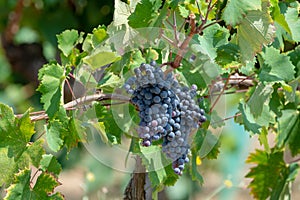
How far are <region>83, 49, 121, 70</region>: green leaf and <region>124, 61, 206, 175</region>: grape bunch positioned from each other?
2.1 inches

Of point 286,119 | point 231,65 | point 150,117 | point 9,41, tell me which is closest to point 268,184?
point 286,119

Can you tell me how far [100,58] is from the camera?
4.05ft

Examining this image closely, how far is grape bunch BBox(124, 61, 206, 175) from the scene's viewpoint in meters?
1.24

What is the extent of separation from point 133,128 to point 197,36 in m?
0.21

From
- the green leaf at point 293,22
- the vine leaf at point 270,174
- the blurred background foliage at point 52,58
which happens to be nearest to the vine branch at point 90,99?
the green leaf at point 293,22

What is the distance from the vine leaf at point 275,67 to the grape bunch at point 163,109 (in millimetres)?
165

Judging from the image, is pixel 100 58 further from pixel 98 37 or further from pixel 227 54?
pixel 227 54

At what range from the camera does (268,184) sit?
6.16 ft

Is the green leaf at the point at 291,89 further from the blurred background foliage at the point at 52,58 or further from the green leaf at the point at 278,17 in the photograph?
the blurred background foliage at the point at 52,58

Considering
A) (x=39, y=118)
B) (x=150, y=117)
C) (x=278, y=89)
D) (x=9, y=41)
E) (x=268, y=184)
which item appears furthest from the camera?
(x=9, y=41)

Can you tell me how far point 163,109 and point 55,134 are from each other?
0.66 feet

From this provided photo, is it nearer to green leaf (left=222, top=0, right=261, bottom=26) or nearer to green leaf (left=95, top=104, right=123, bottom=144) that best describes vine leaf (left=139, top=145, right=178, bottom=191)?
green leaf (left=95, top=104, right=123, bottom=144)

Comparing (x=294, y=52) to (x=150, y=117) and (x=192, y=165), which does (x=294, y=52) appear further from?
(x=150, y=117)

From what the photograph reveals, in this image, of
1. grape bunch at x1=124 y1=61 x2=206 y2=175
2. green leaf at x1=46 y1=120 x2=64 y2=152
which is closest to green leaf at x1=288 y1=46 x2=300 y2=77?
grape bunch at x1=124 y1=61 x2=206 y2=175
